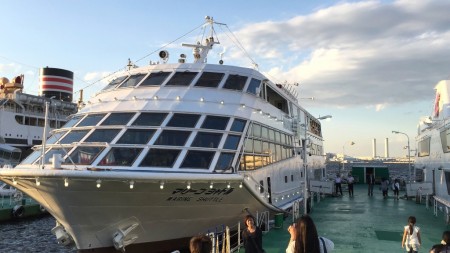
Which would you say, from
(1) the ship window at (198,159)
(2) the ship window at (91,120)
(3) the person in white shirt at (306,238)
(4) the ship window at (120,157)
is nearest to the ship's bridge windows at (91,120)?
(2) the ship window at (91,120)

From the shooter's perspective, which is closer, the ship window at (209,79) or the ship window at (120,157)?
the ship window at (120,157)

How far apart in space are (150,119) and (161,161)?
1.91m

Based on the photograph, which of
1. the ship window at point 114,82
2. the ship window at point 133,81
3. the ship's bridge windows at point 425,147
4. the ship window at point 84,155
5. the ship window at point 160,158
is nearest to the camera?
the ship window at point 160,158

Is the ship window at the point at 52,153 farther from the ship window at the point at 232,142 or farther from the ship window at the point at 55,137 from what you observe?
the ship window at the point at 232,142

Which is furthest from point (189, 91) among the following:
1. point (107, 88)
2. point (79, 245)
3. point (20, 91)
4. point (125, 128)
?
point (20, 91)

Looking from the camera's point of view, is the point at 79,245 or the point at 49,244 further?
the point at 49,244

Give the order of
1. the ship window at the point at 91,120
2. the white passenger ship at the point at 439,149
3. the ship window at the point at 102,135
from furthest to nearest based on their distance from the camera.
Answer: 1. the white passenger ship at the point at 439,149
2. the ship window at the point at 91,120
3. the ship window at the point at 102,135

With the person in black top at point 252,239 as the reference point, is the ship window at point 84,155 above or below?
above

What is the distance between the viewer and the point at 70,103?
54938 mm

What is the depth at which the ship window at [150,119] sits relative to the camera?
488 inches

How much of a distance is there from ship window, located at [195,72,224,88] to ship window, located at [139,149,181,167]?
3.79 m

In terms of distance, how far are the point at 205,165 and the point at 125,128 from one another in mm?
2768

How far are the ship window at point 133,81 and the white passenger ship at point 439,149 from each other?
1278 centimetres

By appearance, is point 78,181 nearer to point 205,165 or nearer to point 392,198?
point 205,165
